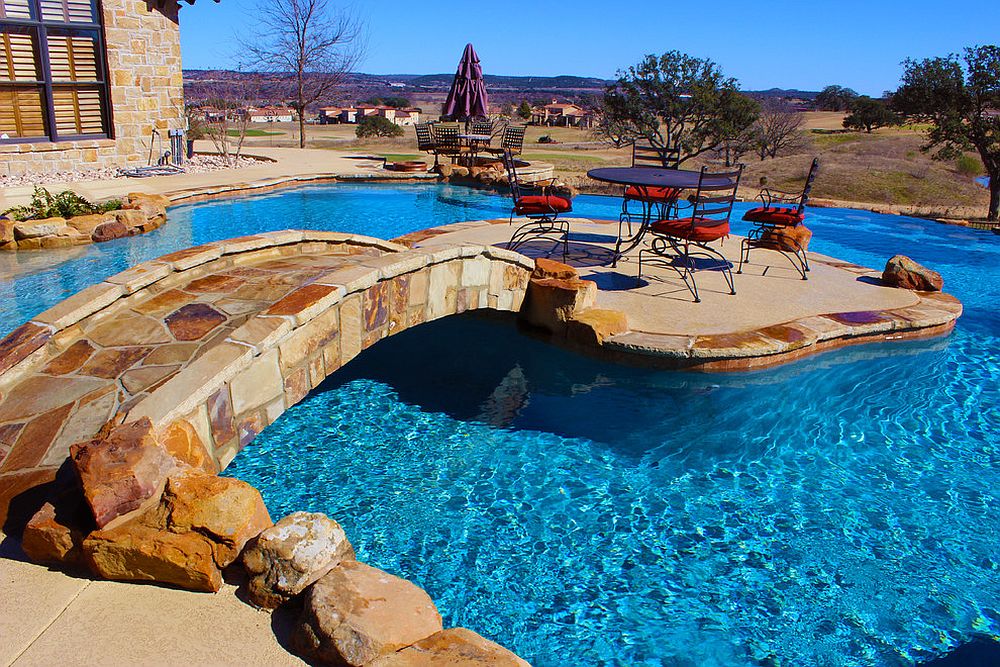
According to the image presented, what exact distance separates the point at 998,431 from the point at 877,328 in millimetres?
1419

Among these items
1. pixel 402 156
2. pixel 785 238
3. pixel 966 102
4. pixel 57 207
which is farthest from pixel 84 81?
pixel 966 102

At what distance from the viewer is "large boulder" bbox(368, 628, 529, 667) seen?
6.91ft

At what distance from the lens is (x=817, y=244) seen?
34.9ft

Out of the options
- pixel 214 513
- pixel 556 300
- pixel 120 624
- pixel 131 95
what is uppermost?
pixel 131 95

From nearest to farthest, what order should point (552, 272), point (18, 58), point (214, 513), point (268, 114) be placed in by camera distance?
point (214, 513)
point (552, 272)
point (18, 58)
point (268, 114)

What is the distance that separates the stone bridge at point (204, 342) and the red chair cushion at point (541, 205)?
1.96 meters

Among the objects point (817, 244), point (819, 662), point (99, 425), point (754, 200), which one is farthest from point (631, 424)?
point (754, 200)

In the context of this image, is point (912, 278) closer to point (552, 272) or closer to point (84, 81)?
point (552, 272)

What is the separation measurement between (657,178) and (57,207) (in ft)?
26.2

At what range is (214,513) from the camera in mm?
2516

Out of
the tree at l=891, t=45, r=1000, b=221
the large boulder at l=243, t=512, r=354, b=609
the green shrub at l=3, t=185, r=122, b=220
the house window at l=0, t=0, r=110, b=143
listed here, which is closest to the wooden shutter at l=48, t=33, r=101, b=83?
the house window at l=0, t=0, r=110, b=143

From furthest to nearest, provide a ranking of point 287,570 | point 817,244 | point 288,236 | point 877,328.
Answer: point 817,244
point 877,328
point 288,236
point 287,570

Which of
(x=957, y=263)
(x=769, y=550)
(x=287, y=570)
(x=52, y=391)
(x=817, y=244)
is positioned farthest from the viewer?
(x=817, y=244)

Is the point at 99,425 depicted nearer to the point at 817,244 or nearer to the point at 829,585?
the point at 829,585
